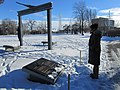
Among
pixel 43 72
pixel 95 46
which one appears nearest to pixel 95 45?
pixel 95 46

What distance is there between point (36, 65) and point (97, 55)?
2312 millimetres

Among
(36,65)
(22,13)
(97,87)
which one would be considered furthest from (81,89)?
(22,13)

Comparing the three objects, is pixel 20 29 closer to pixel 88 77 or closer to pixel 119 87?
pixel 88 77

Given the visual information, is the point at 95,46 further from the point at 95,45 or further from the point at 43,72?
the point at 43,72

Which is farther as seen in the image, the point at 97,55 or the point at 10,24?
the point at 10,24

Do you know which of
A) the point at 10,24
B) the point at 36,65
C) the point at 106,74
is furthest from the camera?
the point at 10,24

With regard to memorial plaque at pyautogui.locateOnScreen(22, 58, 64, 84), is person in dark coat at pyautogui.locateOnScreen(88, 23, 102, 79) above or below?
above

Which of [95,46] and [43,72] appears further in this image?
[95,46]

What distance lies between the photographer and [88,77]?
891 cm

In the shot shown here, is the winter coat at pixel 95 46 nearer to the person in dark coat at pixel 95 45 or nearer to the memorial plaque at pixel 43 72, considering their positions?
the person in dark coat at pixel 95 45

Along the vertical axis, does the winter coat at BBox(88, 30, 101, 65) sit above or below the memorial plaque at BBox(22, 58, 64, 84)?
above

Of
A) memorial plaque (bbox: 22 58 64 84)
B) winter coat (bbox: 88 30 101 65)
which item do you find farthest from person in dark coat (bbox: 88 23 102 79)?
memorial plaque (bbox: 22 58 64 84)

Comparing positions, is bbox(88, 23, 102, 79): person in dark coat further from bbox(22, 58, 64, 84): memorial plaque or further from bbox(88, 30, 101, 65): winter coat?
bbox(22, 58, 64, 84): memorial plaque

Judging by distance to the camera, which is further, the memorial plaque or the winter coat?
the winter coat
